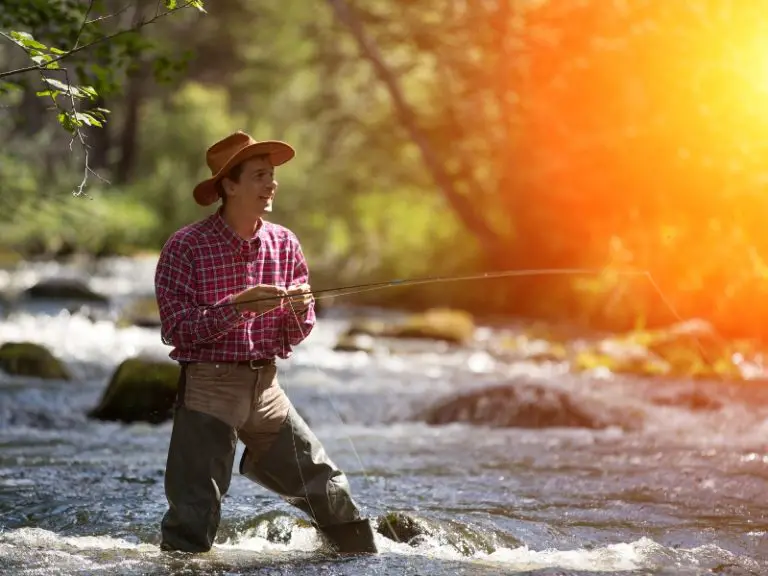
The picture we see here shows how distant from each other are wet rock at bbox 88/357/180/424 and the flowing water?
0.56ft

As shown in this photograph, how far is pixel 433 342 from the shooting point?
17.3 m

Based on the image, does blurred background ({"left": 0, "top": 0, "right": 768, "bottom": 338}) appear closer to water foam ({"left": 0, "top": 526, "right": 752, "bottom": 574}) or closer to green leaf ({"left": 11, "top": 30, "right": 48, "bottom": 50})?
green leaf ({"left": 11, "top": 30, "right": 48, "bottom": 50})

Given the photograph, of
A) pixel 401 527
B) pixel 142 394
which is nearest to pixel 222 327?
pixel 401 527

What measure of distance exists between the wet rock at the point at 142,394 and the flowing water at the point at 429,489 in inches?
6.7

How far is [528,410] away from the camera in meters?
11.0

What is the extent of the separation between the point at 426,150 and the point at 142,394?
43.3 feet

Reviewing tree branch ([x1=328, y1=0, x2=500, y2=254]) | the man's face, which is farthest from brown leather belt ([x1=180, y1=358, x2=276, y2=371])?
tree branch ([x1=328, y1=0, x2=500, y2=254])

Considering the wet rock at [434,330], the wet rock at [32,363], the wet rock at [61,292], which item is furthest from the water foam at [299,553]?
the wet rock at [61,292]

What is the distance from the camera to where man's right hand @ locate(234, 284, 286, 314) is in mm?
5117

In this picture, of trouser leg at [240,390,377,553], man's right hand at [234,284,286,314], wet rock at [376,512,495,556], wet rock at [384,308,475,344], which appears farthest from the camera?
wet rock at [384,308,475,344]

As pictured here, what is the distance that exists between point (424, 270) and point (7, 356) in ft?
41.7

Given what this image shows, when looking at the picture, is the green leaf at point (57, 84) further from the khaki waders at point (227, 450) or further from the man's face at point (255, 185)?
the khaki waders at point (227, 450)

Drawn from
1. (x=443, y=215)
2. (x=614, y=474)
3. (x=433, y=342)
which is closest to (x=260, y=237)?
(x=614, y=474)

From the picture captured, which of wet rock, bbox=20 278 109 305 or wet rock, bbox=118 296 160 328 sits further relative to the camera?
wet rock, bbox=20 278 109 305
